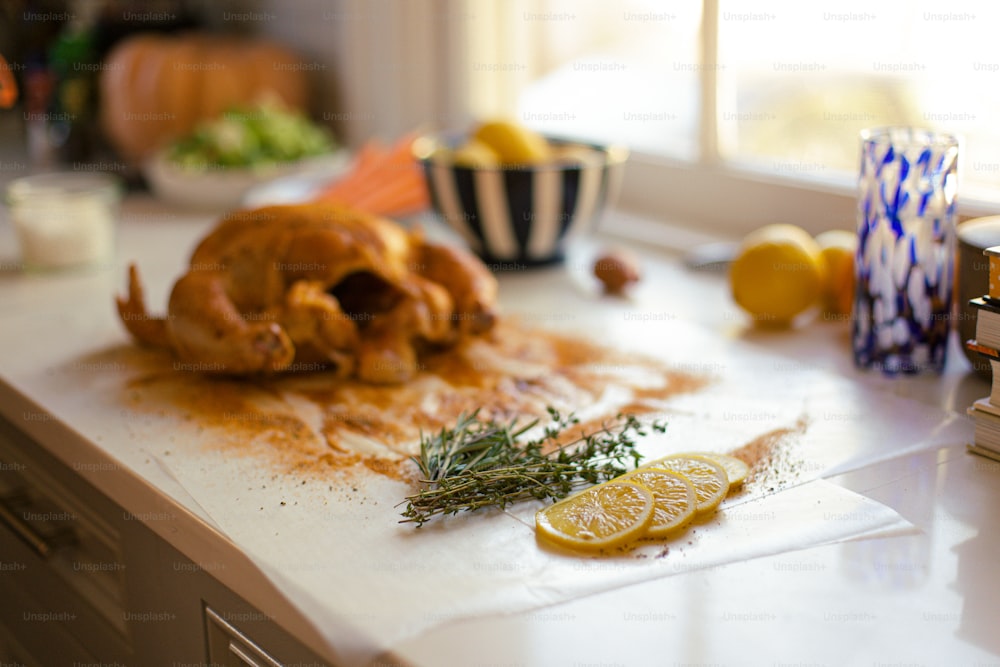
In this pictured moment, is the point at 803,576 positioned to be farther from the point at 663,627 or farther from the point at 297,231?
the point at 297,231

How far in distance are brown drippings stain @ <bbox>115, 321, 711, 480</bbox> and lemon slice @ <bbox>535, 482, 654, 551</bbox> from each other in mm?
171

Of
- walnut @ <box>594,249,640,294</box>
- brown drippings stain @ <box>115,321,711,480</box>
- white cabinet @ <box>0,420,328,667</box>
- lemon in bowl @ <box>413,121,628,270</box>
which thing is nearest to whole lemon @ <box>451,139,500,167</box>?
lemon in bowl @ <box>413,121,628,270</box>

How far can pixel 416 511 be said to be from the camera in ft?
2.86

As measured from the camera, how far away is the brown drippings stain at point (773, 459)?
36.3 inches

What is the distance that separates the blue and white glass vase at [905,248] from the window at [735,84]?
0.28m

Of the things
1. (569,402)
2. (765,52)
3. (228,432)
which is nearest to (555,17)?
(765,52)

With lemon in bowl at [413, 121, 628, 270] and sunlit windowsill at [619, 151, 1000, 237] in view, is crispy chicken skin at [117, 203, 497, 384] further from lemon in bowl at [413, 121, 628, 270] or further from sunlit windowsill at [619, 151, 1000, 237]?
sunlit windowsill at [619, 151, 1000, 237]

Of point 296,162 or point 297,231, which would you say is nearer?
point 297,231

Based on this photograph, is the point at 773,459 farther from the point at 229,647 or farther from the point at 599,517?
the point at 229,647

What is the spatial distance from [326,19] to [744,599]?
78.0 inches

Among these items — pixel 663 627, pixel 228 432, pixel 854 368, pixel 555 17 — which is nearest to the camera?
pixel 663 627

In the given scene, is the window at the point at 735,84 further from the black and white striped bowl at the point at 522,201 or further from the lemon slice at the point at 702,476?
the lemon slice at the point at 702,476

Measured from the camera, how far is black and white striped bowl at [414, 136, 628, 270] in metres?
1.52

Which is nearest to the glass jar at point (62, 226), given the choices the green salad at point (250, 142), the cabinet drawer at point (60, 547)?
the green salad at point (250, 142)
